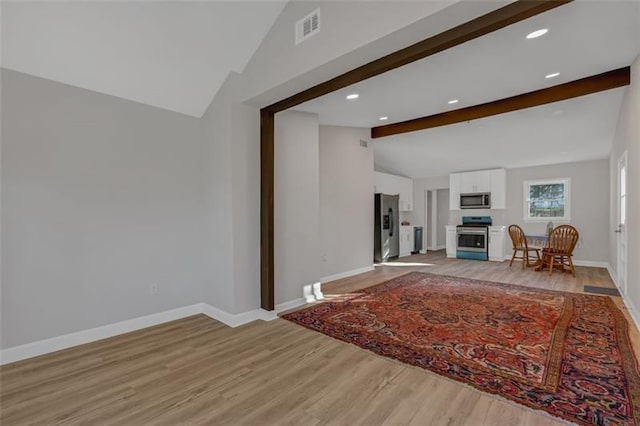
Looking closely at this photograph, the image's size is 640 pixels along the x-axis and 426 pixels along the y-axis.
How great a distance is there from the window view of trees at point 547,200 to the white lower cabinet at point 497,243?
89 cm

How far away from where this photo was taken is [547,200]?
24.8 ft

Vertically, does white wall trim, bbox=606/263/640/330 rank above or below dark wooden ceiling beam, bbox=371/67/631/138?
below

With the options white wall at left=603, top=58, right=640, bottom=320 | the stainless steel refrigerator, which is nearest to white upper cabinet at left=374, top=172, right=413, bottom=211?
the stainless steel refrigerator

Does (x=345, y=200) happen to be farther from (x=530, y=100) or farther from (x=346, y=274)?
(x=530, y=100)

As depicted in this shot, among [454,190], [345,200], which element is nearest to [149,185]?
[345,200]

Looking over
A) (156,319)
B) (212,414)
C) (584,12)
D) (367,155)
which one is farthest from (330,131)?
(212,414)

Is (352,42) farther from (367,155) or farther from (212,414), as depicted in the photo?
Answer: (367,155)

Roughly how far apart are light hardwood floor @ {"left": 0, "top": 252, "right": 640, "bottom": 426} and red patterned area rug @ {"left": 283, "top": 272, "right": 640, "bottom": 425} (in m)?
0.22

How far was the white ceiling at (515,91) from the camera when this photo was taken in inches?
103

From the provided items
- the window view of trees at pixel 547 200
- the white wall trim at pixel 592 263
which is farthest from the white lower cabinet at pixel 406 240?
the white wall trim at pixel 592 263

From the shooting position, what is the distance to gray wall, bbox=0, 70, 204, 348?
2.59 metres

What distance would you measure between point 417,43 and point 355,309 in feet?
9.72

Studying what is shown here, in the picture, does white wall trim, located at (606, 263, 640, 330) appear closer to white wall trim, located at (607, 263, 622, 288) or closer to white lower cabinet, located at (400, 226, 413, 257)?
white wall trim, located at (607, 263, 622, 288)

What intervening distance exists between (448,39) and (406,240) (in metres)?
6.89
